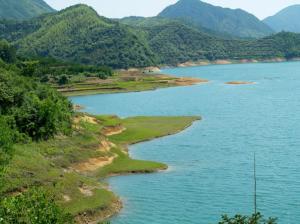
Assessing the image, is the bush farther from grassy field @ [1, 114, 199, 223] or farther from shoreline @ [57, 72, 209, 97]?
shoreline @ [57, 72, 209, 97]

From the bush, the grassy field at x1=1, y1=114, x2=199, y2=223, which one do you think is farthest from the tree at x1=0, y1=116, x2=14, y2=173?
the bush

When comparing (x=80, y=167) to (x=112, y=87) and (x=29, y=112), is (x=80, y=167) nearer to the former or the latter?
(x=29, y=112)

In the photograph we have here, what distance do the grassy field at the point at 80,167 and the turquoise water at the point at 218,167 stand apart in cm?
207

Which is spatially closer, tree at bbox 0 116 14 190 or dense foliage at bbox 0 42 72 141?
tree at bbox 0 116 14 190

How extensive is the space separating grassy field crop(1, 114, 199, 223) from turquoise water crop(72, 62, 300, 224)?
2070 millimetres

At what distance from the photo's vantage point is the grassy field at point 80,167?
1992 inches

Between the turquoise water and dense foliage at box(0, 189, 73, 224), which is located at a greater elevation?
dense foliage at box(0, 189, 73, 224)

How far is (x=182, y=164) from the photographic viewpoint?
6769cm

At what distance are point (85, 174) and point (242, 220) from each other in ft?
127

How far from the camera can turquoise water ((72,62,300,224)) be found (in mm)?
50000

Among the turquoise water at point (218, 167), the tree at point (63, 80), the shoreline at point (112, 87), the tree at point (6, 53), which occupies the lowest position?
the turquoise water at point (218, 167)

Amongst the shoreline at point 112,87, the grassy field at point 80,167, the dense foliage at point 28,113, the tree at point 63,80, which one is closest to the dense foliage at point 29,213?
the grassy field at point 80,167

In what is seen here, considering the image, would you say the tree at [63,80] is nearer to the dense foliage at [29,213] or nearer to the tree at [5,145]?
the tree at [5,145]

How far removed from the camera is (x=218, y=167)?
215 feet
